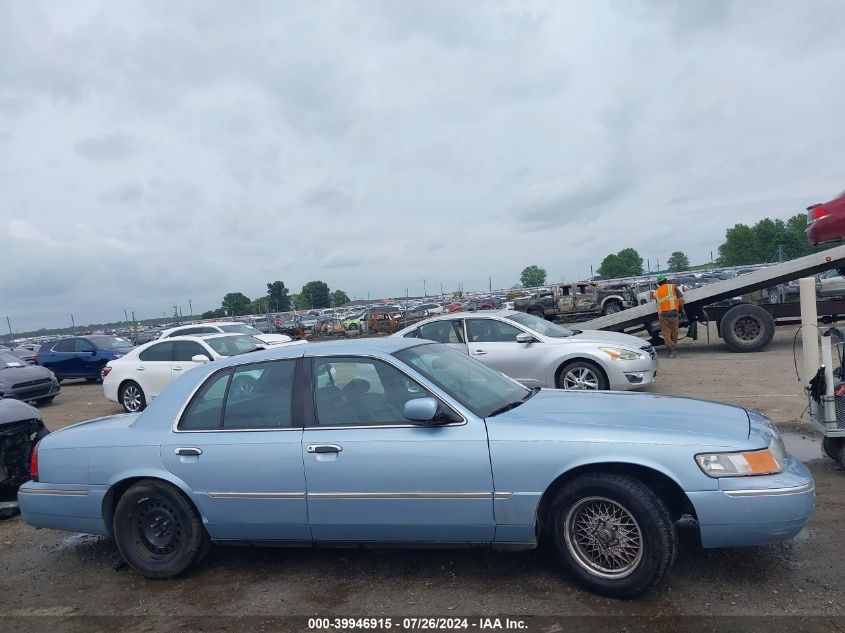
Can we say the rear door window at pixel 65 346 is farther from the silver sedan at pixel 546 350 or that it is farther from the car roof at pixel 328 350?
the car roof at pixel 328 350

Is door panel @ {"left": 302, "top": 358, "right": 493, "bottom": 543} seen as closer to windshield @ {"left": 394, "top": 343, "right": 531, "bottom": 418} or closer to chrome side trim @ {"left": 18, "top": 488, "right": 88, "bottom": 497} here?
windshield @ {"left": 394, "top": 343, "right": 531, "bottom": 418}

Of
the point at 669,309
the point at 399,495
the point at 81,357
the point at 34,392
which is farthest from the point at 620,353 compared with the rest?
the point at 81,357

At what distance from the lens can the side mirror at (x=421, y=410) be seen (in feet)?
12.0

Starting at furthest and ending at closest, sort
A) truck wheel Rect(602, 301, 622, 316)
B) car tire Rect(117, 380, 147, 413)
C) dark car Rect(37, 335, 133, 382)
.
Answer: truck wheel Rect(602, 301, 622, 316) → dark car Rect(37, 335, 133, 382) → car tire Rect(117, 380, 147, 413)

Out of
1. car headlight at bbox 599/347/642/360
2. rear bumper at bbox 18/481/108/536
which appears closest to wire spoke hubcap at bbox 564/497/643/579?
rear bumper at bbox 18/481/108/536

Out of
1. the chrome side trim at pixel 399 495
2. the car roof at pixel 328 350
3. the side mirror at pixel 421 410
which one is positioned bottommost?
the chrome side trim at pixel 399 495

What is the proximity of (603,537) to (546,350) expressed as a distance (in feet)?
19.6

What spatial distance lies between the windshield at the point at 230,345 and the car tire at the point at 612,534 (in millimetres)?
9015

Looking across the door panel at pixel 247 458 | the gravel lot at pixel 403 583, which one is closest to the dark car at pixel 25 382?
the gravel lot at pixel 403 583

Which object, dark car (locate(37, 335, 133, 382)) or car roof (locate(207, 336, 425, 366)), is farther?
dark car (locate(37, 335, 133, 382))

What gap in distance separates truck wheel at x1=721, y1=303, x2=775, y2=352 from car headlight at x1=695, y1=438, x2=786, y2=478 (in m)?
11.6

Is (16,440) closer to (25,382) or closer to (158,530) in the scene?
(158,530)

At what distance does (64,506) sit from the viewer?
175 inches

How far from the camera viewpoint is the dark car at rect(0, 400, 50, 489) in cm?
603
